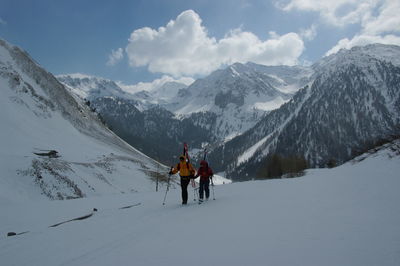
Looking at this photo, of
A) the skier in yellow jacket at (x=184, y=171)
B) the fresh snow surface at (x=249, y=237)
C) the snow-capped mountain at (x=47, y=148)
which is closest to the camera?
the fresh snow surface at (x=249, y=237)

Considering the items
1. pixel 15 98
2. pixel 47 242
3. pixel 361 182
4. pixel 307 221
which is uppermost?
pixel 15 98

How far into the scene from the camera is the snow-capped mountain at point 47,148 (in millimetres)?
31938

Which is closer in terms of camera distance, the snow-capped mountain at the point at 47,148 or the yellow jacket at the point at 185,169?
the yellow jacket at the point at 185,169

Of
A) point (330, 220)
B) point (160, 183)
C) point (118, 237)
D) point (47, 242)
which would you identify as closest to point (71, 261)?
point (118, 237)

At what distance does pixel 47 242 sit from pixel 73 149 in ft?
188

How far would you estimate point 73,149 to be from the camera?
62438 mm

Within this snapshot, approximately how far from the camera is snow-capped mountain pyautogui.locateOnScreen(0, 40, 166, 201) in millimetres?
31938

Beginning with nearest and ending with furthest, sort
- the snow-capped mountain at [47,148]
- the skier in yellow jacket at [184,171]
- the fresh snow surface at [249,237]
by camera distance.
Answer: the fresh snow surface at [249,237] < the skier in yellow jacket at [184,171] < the snow-capped mountain at [47,148]

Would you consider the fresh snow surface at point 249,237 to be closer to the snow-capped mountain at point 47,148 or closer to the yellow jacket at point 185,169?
the yellow jacket at point 185,169

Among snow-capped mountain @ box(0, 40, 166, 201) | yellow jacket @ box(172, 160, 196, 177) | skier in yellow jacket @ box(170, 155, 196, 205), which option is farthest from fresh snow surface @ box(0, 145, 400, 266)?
snow-capped mountain @ box(0, 40, 166, 201)

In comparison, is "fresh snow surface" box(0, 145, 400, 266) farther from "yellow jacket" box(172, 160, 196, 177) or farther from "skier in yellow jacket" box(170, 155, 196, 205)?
"yellow jacket" box(172, 160, 196, 177)

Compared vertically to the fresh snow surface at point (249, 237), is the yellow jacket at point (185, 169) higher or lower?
higher

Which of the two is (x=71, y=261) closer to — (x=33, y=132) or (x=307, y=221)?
(x=307, y=221)

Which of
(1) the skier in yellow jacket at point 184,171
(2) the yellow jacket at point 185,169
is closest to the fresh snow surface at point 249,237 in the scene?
(1) the skier in yellow jacket at point 184,171
